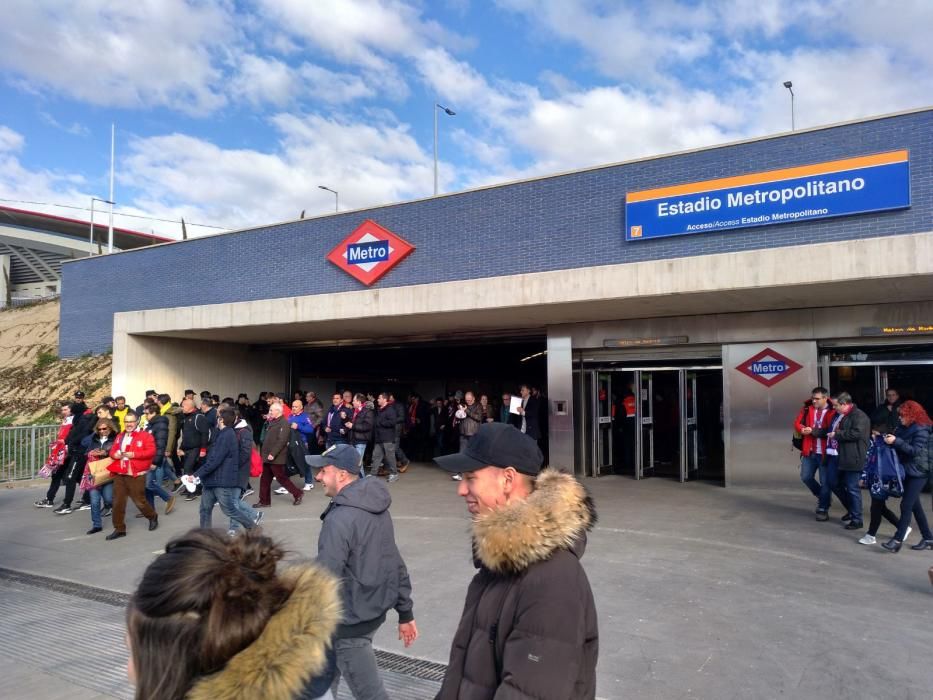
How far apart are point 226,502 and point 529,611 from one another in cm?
689

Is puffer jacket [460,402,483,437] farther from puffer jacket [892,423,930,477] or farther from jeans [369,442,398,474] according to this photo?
puffer jacket [892,423,930,477]

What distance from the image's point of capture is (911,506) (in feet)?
23.9

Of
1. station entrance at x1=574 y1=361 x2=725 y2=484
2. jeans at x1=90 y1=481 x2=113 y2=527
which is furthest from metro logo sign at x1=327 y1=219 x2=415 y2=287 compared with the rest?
jeans at x1=90 y1=481 x2=113 y2=527

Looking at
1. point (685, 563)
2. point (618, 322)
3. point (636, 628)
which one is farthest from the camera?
point (618, 322)

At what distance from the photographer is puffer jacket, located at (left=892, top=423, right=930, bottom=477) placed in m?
7.11

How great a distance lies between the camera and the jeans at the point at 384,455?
13375 millimetres

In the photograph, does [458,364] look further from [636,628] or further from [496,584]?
[496,584]

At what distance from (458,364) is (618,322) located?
10.1m

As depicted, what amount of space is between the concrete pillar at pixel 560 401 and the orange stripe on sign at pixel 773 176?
134 inches

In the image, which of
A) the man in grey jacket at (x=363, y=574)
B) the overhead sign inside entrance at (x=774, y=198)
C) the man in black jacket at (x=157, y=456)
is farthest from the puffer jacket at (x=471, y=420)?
the man in grey jacket at (x=363, y=574)

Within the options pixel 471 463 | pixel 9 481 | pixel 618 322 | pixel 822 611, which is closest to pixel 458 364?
pixel 618 322

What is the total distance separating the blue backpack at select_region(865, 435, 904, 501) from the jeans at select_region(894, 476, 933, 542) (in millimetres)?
76

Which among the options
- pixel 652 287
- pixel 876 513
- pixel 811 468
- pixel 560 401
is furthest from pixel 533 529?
pixel 560 401

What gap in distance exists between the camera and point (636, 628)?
17.1 feet
